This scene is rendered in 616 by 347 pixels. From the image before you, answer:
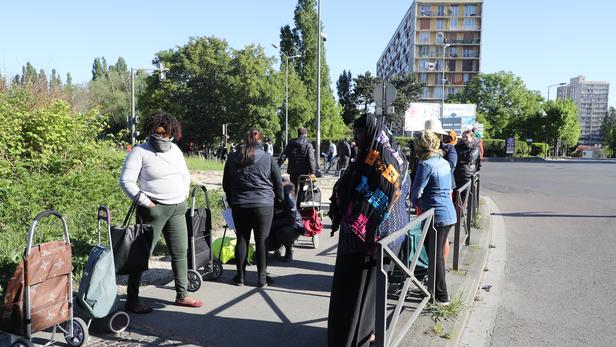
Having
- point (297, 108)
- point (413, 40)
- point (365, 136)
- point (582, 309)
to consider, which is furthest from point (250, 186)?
point (413, 40)

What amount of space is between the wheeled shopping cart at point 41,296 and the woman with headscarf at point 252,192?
182 cm

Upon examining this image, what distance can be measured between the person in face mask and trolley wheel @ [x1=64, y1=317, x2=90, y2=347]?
71 centimetres

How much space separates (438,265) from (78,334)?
3.14 m

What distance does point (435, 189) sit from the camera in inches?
185

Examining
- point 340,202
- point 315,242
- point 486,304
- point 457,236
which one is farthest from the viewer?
point 315,242

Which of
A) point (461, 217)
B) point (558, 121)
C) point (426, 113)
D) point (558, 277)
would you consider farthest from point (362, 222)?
point (558, 121)

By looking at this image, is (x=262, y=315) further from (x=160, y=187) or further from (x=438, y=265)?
(x=438, y=265)

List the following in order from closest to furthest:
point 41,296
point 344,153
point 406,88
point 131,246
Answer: point 41,296 < point 131,246 < point 344,153 < point 406,88

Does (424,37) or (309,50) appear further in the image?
(424,37)

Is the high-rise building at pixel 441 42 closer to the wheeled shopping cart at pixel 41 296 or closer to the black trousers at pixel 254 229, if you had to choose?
the black trousers at pixel 254 229

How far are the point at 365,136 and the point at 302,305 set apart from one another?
7.10ft

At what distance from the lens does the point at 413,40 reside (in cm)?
9962

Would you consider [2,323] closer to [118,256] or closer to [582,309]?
[118,256]

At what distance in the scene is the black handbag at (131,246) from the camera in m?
4.05
